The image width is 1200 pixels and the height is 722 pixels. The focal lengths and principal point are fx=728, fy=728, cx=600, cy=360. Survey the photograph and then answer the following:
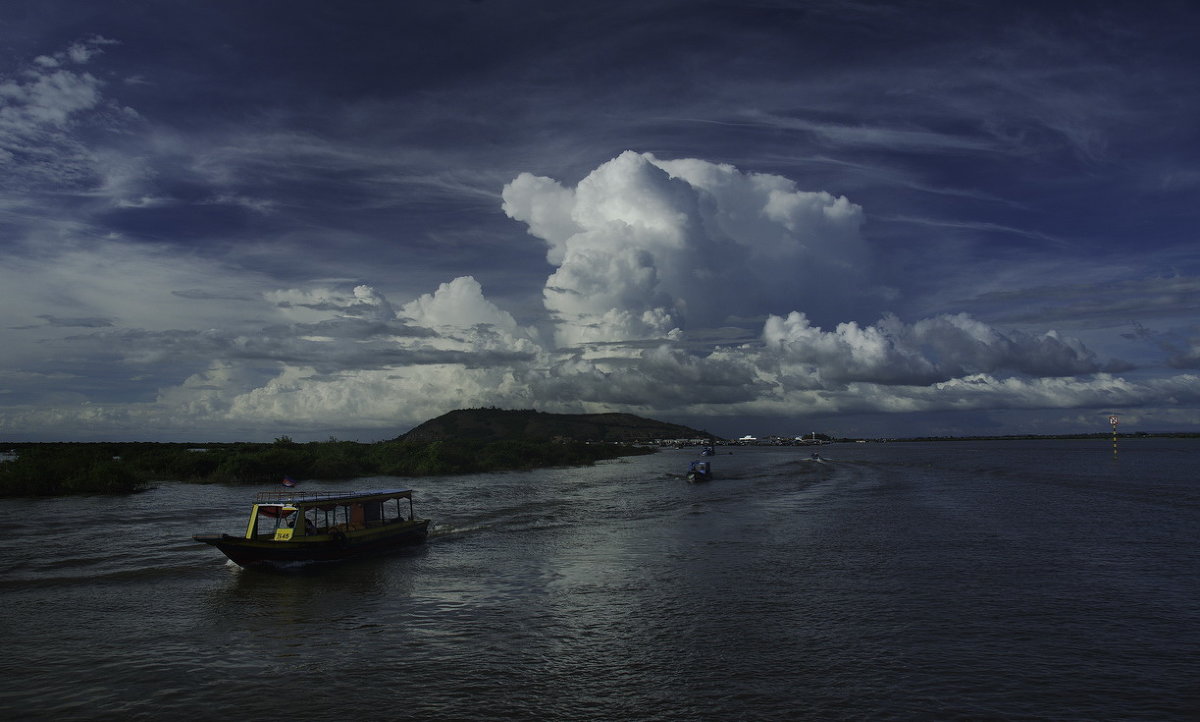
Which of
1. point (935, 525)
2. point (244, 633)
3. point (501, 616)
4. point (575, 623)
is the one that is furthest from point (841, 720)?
point (935, 525)

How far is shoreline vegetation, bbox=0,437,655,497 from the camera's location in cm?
6272

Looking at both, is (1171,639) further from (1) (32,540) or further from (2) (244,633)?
(1) (32,540)

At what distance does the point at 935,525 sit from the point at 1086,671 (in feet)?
93.0

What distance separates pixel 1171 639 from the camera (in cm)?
2119

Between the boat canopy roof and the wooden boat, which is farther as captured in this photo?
the boat canopy roof

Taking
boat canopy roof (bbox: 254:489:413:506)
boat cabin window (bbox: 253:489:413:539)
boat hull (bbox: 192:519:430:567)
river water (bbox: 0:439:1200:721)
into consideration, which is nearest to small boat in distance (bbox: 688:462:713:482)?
river water (bbox: 0:439:1200:721)

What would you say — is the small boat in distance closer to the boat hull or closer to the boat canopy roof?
the boat canopy roof

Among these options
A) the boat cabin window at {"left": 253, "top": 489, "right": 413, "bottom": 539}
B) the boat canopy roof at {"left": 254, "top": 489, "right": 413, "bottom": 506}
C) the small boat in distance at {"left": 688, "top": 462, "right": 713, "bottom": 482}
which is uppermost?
the boat canopy roof at {"left": 254, "top": 489, "right": 413, "bottom": 506}

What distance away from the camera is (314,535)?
34656 mm

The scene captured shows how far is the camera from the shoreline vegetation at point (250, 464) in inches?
2469

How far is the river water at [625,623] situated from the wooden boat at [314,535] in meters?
0.93

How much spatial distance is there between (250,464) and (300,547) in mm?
53798

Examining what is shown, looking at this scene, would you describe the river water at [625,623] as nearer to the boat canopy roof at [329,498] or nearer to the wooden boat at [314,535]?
the wooden boat at [314,535]

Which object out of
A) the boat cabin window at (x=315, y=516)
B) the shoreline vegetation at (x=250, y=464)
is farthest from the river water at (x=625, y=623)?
the shoreline vegetation at (x=250, y=464)
